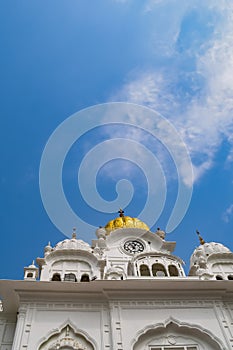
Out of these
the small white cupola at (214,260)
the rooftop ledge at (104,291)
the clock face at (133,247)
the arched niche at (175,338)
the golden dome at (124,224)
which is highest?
the golden dome at (124,224)

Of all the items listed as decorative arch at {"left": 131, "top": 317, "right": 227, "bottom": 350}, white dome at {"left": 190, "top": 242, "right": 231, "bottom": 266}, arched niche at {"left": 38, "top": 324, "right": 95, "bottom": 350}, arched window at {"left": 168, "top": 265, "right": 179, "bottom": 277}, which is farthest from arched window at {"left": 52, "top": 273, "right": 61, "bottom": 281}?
white dome at {"left": 190, "top": 242, "right": 231, "bottom": 266}

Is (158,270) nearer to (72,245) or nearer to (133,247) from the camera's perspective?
(133,247)

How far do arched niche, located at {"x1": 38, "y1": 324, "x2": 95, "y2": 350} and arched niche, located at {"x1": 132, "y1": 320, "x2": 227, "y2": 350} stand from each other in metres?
2.09

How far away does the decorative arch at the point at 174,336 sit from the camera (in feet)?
47.6

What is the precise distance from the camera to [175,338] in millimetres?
14836

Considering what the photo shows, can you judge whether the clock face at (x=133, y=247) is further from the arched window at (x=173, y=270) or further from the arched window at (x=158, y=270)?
the arched window at (x=173, y=270)

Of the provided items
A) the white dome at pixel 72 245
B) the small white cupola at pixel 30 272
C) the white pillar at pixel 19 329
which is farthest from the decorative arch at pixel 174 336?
the white dome at pixel 72 245

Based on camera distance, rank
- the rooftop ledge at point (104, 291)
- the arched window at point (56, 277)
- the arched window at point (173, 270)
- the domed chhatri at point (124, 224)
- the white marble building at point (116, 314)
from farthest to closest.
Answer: the domed chhatri at point (124, 224) < the arched window at point (173, 270) < the arched window at point (56, 277) < the rooftop ledge at point (104, 291) < the white marble building at point (116, 314)

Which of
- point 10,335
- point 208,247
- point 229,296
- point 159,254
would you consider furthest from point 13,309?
point 208,247

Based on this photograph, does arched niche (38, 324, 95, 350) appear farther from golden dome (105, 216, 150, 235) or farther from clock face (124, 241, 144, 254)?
golden dome (105, 216, 150, 235)

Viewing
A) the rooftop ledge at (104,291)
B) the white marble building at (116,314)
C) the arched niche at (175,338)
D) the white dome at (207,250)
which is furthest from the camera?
the white dome at (207,250)

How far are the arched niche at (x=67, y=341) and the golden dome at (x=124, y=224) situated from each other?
41.7 ft

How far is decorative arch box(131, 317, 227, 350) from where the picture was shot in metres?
14.5

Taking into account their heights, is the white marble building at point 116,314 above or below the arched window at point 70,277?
below
